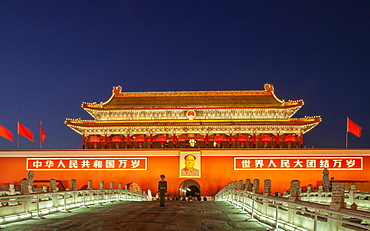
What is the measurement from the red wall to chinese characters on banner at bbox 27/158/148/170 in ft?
1.08

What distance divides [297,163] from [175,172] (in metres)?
10.7

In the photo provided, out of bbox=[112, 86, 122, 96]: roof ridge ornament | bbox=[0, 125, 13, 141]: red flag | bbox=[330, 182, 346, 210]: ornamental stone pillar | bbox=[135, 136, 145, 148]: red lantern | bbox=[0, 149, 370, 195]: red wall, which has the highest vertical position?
bbox=[112, 86, 122, 96]: roof ridge ornament

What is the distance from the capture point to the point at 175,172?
3616 centimetres

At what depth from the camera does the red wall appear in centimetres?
3547

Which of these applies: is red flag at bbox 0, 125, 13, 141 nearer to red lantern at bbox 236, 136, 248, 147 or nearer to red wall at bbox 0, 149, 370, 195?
red wall at bbox 0, 149, 370, 195

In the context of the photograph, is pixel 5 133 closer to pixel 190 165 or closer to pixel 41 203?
pixel 190 165

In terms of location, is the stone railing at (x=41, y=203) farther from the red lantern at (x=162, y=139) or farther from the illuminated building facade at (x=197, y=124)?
the illuminated building facade at (x=197, y=124)

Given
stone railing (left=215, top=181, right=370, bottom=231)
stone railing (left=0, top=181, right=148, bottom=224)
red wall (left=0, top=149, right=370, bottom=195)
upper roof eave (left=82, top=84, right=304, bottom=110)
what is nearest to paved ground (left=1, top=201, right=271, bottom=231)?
stone railing (left=0, top=181, right=148, bottom=224)

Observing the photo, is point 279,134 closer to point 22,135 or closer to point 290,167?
point 290,167

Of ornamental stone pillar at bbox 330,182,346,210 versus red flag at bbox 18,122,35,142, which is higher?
red flag at bbox 18,122,35,142

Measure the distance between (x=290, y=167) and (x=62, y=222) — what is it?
2662cm

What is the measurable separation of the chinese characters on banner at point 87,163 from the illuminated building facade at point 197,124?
3.37 metres

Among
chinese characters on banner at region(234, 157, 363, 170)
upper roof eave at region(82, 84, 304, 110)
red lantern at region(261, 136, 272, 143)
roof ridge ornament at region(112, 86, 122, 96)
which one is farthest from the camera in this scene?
roof ridge ornament at region(112, 86, 122, 96)

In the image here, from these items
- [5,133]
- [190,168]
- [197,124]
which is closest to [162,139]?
[197,124]
